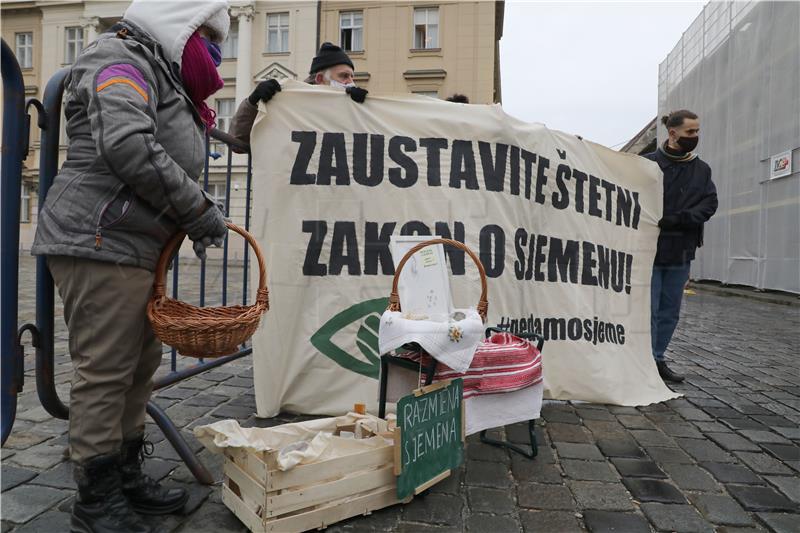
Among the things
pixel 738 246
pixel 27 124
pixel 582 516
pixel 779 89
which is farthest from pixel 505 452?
pixel 738 246

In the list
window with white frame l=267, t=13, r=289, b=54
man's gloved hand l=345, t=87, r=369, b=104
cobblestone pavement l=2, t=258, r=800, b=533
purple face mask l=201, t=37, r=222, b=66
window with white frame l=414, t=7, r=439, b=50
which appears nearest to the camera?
purple face mask l=201, t=37, r=222, b=66

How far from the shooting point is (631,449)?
115 inches

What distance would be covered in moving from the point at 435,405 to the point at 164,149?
1.34 meters

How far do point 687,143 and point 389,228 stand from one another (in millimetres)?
2680

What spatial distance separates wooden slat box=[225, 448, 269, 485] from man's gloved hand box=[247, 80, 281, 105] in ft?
6.31

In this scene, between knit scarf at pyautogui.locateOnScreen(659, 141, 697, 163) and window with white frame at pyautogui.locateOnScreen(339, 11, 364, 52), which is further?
window with white frame at pyautogui.locateOnScreen(339, 11, 364, 52)

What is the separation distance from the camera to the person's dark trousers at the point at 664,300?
452 centimetres

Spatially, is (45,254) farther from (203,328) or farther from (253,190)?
(253,190)

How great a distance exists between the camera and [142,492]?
6.77ft

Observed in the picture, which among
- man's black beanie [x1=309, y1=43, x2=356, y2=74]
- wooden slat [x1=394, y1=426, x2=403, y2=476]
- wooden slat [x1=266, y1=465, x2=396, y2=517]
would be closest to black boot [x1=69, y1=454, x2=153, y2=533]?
wooden slat [x1=266, y1=465, x2=396, y2=517]

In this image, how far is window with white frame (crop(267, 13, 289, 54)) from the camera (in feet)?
81.1

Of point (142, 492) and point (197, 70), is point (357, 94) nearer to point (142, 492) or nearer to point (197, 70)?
point (197, 70)

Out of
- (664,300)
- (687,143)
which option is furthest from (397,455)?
(687,143)

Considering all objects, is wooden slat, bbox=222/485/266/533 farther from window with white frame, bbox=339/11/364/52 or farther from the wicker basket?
window with white frame, bbox=339/11/364/52
